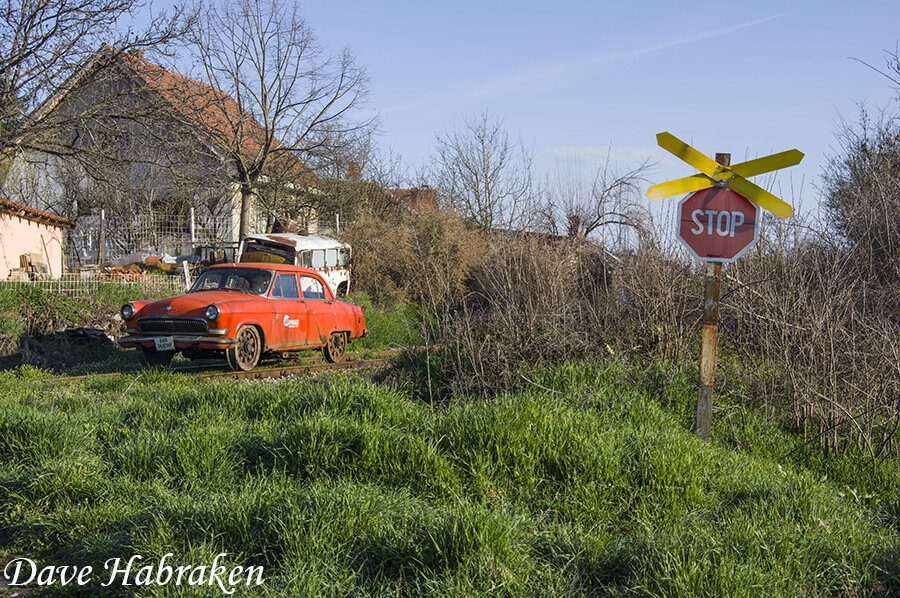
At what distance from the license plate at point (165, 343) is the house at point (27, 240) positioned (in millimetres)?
9705

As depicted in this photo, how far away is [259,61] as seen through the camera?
2772cm

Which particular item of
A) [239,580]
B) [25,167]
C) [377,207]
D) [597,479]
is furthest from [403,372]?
[25,167]

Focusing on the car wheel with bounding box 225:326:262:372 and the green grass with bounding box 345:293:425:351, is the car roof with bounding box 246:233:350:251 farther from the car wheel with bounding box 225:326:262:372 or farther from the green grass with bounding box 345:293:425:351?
the car wheel with bounding box 225:326:262:372

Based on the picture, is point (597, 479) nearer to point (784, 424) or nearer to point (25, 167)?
point (784, 424)

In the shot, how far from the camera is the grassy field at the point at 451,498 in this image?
12.3 ft

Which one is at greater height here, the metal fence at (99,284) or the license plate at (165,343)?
the metal fence at (99,284)

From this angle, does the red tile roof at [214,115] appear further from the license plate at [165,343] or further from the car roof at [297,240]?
the license plate at [165,343]

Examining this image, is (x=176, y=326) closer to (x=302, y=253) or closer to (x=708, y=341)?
(x=708, y=341)

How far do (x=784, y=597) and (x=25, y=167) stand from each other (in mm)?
35098

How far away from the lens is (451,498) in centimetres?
478

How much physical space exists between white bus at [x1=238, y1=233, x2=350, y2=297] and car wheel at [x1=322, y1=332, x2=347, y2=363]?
7.93m

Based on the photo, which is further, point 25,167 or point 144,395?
point 25,167

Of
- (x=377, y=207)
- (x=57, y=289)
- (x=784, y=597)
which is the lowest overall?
(x=784, y=597)

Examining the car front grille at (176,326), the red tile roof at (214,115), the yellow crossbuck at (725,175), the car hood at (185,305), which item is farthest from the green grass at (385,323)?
the yellow crossbuck at (725,175)
